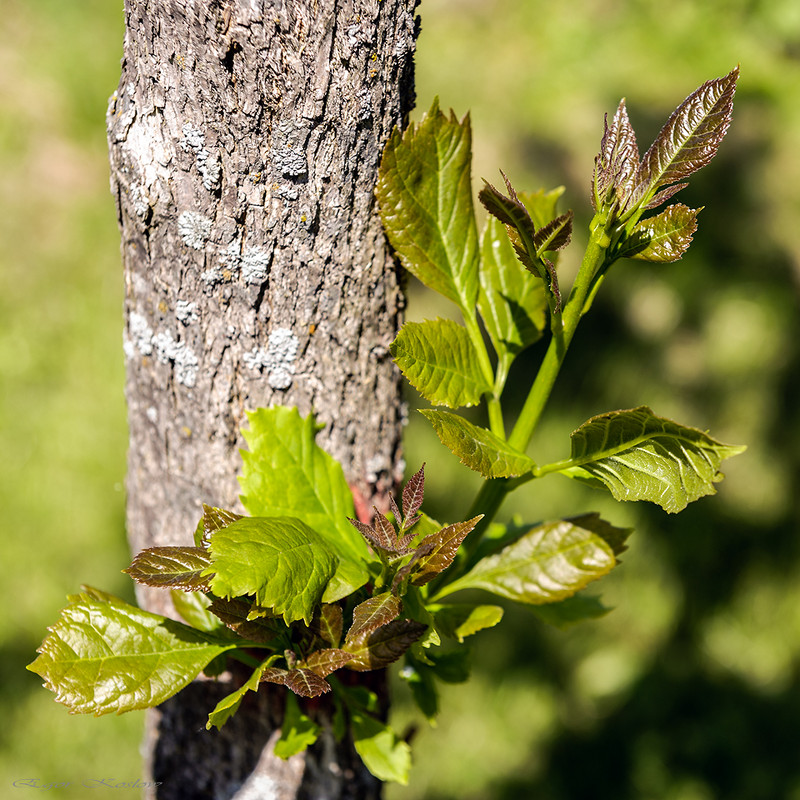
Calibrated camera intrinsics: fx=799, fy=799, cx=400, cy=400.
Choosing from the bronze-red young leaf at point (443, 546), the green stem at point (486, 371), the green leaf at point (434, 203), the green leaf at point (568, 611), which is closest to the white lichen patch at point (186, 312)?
the green leaf at point (434, 203)

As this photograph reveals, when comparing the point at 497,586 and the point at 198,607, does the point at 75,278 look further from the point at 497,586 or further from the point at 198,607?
the point at 497,586

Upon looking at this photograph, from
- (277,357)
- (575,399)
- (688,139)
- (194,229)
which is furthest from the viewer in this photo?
(575,399)

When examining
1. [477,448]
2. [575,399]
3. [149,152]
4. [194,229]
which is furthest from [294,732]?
[575,399]

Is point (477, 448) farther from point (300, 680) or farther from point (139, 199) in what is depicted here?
point (139, 199)

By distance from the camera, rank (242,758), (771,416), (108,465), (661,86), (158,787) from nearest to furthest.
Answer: (242,758)
(158,787)
(108,465)
(771,416)
(661,86)

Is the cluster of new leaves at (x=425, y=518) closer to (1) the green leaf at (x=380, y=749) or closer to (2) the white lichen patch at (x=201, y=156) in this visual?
(1) the green leaf at (x=380, y=749)

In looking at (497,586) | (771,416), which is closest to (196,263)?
(497,586)

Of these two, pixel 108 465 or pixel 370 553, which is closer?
pixel 370 553
